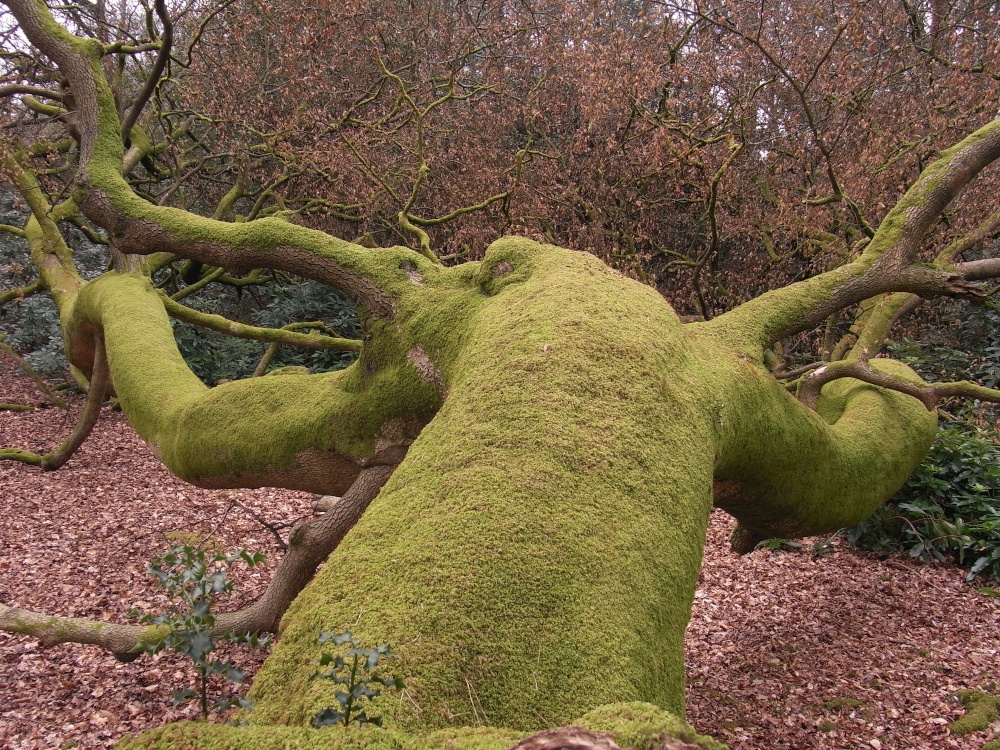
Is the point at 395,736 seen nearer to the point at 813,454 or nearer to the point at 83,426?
the point at 813,454

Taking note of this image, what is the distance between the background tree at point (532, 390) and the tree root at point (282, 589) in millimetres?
17

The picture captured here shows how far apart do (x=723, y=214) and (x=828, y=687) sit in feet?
21.8

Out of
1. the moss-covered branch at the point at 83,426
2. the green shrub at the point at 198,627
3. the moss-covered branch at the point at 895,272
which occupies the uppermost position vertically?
the moss-covered branch at the point at 895,272

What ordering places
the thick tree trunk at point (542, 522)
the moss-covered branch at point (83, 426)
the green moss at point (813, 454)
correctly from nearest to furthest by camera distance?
the thick tree trunk at point (542, 522), the green moss at point (813, 454), the moss-covered branch at point (83, 426)

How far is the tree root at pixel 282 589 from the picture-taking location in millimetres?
3859

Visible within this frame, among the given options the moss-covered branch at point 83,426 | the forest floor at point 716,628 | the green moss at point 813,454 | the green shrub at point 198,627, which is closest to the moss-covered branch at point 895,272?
the green moss at point 813,454

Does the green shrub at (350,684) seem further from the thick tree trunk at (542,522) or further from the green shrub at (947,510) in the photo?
the green shrub at (947,510)

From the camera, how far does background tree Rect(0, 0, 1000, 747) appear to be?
76.5 inches

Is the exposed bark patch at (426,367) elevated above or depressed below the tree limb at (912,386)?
below

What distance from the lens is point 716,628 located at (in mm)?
5496

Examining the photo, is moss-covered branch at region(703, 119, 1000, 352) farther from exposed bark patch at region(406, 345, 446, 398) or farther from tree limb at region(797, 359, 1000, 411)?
exposed bark patch at region(406, 345, 446, 398)

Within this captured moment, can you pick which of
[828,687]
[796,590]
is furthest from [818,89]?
[828,687]

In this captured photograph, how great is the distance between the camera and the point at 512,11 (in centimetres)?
1175

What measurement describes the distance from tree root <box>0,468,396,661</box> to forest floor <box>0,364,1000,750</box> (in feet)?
1.51
